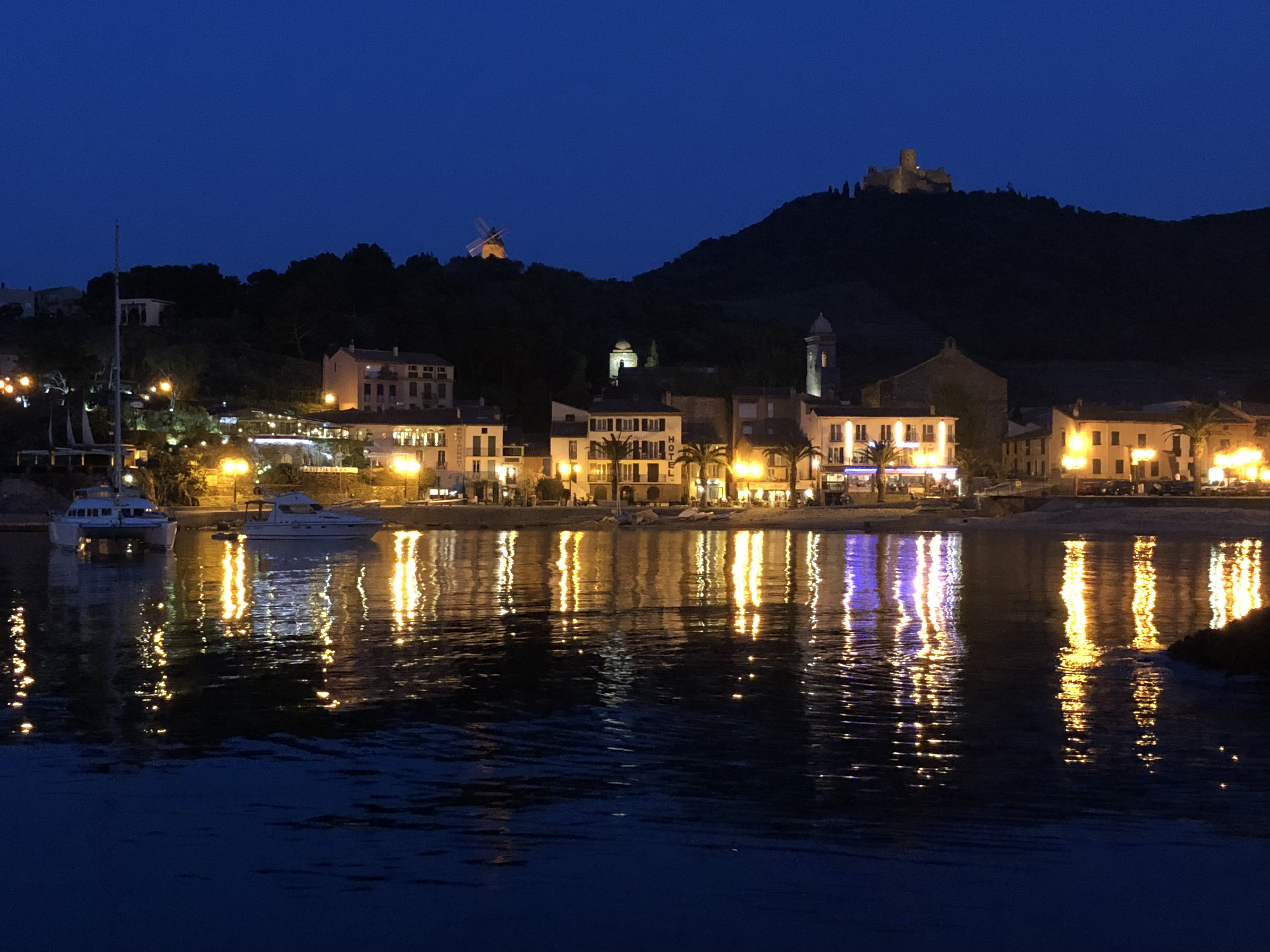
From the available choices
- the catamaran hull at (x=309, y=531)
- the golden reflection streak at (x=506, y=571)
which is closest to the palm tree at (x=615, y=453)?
the golden reflection streak at (x=506, y=571)

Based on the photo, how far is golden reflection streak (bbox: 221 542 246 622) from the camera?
109 feet

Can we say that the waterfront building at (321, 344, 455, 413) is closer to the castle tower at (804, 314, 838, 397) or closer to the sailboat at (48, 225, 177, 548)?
the castle tower at (804, 314, 838, 397)

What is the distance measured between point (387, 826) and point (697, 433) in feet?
249

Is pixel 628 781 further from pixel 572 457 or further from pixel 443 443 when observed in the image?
pixel 443 443

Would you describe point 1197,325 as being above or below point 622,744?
above

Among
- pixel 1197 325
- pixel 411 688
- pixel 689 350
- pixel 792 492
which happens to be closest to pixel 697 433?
pixel 792 492

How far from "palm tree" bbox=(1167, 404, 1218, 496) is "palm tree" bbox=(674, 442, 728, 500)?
29661mm

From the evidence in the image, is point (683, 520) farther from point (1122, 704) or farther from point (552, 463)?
point (1122, 704)

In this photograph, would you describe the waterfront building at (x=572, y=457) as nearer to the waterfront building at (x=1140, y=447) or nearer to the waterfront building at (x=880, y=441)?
the waterfront building at (x=880, y=441)

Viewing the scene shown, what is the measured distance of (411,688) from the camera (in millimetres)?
21312

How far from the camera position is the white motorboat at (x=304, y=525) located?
63531 mm

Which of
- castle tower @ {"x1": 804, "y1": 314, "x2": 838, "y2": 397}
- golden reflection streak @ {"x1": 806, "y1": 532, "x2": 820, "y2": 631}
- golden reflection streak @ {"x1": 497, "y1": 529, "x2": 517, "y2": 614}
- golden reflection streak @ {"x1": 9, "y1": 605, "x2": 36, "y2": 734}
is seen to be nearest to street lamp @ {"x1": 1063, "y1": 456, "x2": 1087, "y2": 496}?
golden reflection streak @ {"x1": 806, "y1": 532, "x2": 820, "y2": 631}

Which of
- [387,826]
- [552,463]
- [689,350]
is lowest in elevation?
[387,826]

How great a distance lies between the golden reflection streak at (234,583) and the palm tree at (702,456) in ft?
106
